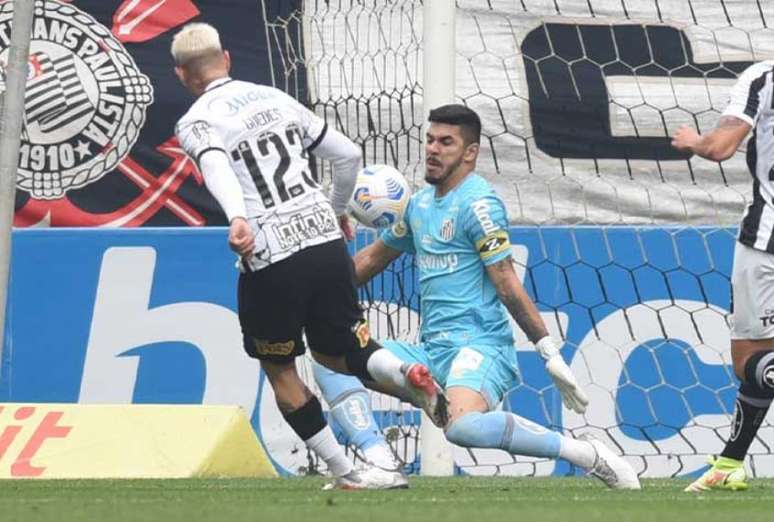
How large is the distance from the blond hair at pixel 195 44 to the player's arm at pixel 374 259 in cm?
137

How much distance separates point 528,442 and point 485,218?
95 centimetres

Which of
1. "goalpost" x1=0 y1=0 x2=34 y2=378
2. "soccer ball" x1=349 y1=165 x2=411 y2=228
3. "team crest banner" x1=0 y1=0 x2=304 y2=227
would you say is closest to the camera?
"soccer ball" x1=349 y1=165 x2=411 y2=228

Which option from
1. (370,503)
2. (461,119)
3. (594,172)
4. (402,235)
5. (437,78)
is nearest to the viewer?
(370,503)

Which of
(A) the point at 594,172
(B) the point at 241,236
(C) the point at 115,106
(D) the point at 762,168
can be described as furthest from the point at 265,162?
(A) the point at 594,172

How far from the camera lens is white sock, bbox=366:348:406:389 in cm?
674

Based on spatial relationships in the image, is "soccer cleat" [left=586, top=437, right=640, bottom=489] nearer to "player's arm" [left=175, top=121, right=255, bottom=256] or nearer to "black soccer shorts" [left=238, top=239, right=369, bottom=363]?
"black soccer shorts" [left=238, top=239, right=369, bottom=363]

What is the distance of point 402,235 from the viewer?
25.6 ft

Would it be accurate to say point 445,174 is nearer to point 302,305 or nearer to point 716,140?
point 302,305

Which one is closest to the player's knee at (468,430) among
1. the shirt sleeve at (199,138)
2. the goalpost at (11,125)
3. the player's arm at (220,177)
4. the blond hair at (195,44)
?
the player's arm at (220,177)

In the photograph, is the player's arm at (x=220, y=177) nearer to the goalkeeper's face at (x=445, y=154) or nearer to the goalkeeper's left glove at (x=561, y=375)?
the goalkeeper's face at (x=445, y=154)

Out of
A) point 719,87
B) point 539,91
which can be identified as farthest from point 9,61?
point 719,87

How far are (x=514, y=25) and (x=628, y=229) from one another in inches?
57.7

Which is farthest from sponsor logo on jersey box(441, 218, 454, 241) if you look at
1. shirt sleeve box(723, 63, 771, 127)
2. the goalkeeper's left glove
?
shirt sleeve box(723, 63, 771, 127)

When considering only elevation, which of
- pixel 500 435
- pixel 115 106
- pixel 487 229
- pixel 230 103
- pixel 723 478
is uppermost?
pixel 115 106
